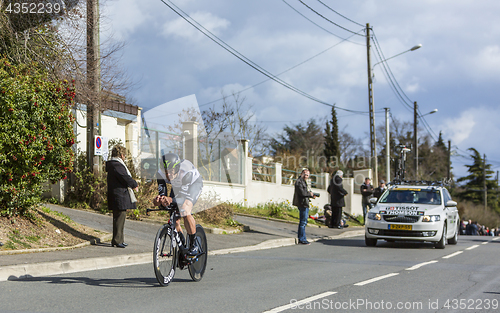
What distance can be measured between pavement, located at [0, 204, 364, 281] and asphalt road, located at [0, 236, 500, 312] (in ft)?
1.10

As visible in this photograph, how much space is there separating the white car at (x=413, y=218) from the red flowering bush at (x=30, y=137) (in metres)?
7.72

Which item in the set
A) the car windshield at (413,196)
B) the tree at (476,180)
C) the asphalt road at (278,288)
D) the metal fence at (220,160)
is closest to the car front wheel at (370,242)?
the car windshield at (413,196)

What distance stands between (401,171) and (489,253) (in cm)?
1381

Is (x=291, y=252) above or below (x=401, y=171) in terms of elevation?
Answer: below

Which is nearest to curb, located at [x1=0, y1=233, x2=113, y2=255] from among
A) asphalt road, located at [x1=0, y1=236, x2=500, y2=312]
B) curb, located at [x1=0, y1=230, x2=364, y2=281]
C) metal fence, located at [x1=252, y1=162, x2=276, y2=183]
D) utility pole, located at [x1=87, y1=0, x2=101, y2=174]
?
curb, located at [x1=0, y1=230, x2=364, y2=281]

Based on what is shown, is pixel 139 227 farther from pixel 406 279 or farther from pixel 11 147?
pixel 406 279

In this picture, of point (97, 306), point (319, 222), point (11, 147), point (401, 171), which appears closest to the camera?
point (97, 306)

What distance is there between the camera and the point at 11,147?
8.60 meters

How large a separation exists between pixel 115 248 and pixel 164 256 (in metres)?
3.71

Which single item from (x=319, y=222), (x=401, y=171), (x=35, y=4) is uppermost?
(x=35, y=4)

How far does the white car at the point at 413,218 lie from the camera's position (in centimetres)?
1227

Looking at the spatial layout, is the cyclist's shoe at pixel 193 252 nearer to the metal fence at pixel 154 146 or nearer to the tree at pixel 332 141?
the metal fence at pixel 154 146

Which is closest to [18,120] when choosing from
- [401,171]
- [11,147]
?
[11,147]

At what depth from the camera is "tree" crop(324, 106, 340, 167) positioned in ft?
178
